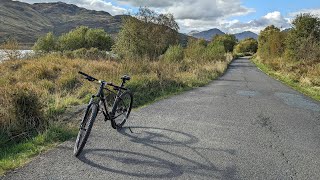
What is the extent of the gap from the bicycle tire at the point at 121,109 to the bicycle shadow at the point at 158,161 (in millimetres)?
701

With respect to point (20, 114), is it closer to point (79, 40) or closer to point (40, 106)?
point (40, 106)

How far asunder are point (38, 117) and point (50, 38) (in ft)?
216

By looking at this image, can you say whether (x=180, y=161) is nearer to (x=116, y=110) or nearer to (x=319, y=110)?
(x=116, y=110)

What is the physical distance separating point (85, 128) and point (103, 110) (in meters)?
0.88

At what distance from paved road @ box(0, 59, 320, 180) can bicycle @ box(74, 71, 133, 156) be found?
0.26 metres

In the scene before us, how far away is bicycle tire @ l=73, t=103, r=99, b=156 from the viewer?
17.7 ft

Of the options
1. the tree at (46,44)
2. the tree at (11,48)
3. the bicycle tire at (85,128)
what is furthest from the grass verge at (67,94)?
the tree at (46,44)

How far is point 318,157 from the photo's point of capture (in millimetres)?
6086

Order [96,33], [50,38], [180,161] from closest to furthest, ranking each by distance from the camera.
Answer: [180,161] → [50,38] → [96,33]

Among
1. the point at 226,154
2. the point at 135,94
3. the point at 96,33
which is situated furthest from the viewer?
the point at 96,33

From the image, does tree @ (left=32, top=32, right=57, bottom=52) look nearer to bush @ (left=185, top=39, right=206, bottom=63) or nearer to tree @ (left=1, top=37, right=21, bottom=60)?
bush @ (left=185, top=39, right=206, bottom=63)

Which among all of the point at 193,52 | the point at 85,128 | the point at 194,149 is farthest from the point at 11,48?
the point at 194,149

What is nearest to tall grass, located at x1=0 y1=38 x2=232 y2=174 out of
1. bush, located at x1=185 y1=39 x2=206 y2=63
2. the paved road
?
the paved road

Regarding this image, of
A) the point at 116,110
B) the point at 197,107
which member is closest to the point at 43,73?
the point at 197,107
